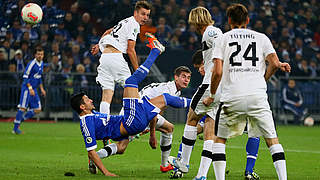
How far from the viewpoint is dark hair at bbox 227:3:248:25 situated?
6605 millimetres

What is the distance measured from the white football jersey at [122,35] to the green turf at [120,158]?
6.66 feet

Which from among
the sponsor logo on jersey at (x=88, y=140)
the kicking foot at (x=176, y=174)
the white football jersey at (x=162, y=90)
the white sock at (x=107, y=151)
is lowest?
the kicking foot at (x=176, y=174)

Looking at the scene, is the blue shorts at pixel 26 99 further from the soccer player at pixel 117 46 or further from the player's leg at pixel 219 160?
the player's leg at pixel 219 160

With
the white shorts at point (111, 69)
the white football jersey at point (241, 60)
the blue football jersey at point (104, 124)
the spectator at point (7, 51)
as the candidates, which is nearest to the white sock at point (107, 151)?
the blue football jersey at point (104, 124)

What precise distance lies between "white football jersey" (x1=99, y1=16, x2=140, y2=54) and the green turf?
203cm

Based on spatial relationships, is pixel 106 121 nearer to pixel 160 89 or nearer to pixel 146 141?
pixel 160 89

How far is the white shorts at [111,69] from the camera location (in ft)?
35.3

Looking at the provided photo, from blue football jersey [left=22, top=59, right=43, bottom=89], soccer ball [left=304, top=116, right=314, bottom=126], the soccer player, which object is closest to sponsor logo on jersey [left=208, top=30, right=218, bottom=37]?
the soccer player

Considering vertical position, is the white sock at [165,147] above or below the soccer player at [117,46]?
below

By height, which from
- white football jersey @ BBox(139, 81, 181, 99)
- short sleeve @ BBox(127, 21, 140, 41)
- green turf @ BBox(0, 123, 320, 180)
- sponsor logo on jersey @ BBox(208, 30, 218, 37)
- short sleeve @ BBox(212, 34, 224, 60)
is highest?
short sleeve @ BBox(127, 21, 140, 41)

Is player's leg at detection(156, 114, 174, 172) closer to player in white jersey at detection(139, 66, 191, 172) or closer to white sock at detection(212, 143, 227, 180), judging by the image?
player in white jersey at detection(139, 66, 191, 172)

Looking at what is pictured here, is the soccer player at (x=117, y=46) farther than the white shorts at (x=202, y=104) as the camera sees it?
Yes

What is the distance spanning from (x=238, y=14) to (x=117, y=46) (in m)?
4.44

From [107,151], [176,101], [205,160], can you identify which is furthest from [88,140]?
[205,160]
